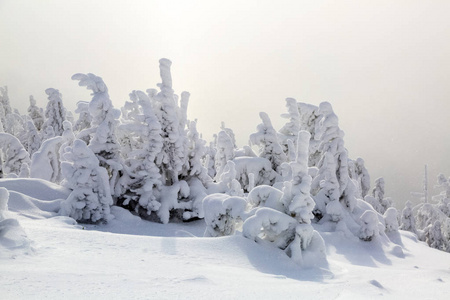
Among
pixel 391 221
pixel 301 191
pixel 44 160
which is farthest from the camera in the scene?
pixel 44 160

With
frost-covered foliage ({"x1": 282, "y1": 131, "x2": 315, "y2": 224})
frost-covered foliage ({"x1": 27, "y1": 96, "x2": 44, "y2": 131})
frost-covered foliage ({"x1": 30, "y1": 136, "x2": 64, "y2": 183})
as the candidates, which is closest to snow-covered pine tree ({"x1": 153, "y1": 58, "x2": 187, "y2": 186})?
frost-covered foliage ({"x1": 30, "y1": 136, "x2": 64, "y2": 183})

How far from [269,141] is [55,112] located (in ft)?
66.0

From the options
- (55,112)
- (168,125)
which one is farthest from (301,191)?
(55,112)

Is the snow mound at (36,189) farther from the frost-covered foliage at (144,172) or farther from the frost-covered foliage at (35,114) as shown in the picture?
the frost-covered foliage at (35,114)

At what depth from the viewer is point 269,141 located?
74.4 feet

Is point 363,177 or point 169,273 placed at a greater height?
point 169,273

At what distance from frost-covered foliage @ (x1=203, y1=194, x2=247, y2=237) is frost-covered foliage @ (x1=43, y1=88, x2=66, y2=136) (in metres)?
25.7

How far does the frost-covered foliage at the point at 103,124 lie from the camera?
1615 centimetres

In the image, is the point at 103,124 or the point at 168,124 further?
Answer: the point at 168,124

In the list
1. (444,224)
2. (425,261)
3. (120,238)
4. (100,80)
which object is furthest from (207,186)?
(444,224)

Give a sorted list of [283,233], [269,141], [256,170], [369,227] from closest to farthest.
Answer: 1. [283,233]
2. [369,227]
3. [256,170]
4. [269,141]

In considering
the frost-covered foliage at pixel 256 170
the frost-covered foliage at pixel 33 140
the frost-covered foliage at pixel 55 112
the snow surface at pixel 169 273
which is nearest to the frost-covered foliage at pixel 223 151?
the frost-covered foliage at pixel 256 170

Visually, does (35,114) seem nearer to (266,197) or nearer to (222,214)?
(222,214)

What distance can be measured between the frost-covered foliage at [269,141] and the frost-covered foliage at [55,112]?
18.8 metres
